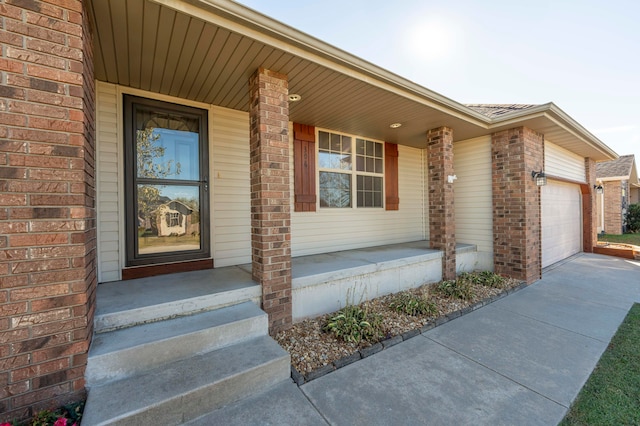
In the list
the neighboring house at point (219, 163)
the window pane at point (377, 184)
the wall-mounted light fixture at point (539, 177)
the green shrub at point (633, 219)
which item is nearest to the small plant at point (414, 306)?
the neighboring house at point (219, 163)

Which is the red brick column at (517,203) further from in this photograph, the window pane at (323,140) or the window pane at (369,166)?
the window pane at (323,140)

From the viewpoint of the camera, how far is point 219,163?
12.7 feet

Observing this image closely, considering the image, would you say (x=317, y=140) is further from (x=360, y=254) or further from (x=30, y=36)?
(x=30, y=36)

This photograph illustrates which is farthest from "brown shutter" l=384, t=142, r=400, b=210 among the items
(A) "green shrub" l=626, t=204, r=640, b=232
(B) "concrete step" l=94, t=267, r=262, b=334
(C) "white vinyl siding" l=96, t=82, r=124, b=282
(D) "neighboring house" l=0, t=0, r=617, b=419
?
(A) "green shrub" l=626, t=204, r=640, b=232

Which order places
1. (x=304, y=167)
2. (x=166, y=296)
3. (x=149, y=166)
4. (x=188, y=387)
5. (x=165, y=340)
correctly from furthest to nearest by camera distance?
(x=304, y=167) → (x=149, y=166) → (x=166, y=296) → (x=165, y=340) → (x=188, y=387)

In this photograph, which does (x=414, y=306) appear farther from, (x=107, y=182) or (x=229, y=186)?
(x=107, y=182)

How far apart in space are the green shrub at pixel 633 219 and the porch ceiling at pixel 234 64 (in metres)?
14.8

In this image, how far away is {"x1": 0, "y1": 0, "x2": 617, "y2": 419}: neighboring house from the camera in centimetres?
160

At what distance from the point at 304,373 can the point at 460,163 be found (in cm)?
567

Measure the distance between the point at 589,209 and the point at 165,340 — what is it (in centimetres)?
1151

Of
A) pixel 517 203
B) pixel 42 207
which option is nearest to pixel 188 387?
pixel 42 207

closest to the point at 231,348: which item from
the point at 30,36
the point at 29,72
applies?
the point at 29,72

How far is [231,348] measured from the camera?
225 centimetres

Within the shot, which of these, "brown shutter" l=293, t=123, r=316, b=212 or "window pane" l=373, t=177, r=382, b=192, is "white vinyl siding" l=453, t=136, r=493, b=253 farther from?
"brown shutter" l=293, t=123, r=316, b=212
